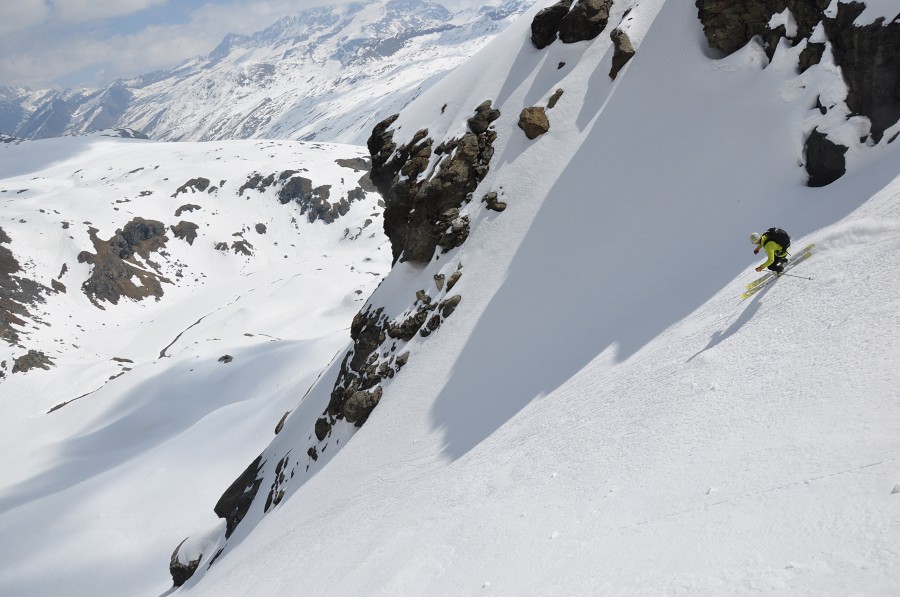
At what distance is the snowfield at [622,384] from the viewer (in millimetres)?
6273

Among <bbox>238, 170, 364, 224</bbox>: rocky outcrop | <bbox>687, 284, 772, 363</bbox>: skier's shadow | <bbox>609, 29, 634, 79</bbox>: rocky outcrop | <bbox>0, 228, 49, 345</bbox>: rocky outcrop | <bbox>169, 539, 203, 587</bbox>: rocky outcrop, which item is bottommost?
<bbox>238, 170, 364, 224</bbox>: rocky outcrop

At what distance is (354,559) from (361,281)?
100 metres

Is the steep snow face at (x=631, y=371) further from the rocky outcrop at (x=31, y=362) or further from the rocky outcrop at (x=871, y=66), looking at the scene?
the rocky outcrop at (x=31, y=362)

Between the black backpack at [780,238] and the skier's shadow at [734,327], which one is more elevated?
the black backpack at [780,238]

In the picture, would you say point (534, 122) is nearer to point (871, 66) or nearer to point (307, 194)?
point (871, 66)

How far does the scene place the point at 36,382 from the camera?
86875 millimetres

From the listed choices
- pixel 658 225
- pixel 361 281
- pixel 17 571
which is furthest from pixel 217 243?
pixel 658 225

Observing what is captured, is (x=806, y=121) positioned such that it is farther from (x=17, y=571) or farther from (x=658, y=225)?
(x=17, y=571)

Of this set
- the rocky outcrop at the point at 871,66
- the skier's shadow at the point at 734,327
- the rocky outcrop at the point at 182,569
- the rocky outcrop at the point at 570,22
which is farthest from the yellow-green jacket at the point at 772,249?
the rocky outcrop at the point at 182,569

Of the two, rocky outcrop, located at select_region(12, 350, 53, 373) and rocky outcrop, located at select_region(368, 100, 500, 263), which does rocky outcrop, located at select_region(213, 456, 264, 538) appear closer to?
rocky outcrop, located at select_region(368, 100, 500, 263)

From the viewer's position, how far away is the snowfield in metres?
6.27

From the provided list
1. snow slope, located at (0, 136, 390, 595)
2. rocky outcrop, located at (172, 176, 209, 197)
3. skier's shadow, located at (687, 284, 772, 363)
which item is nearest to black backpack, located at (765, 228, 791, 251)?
skier's shadow, located at (687, 284, 772, 363)

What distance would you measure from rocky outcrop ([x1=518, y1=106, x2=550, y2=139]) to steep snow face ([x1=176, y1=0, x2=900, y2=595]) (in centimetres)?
58

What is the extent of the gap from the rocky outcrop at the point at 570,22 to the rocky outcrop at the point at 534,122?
4.63m
